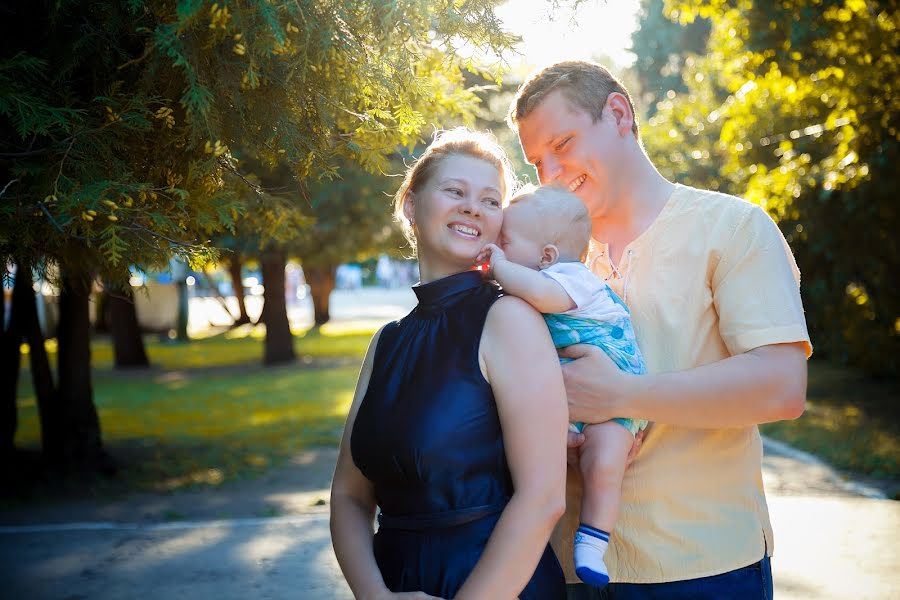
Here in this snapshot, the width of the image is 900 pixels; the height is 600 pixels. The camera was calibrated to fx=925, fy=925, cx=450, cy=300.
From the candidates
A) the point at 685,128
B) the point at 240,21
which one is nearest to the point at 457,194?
the point at 240,21

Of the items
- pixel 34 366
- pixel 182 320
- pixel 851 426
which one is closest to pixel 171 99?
pixel 34 366

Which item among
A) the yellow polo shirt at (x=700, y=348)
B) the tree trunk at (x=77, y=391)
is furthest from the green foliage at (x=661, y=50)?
the yellow polo shirt at (x=700, y=348)

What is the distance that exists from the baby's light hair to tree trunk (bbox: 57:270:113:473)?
335 inches

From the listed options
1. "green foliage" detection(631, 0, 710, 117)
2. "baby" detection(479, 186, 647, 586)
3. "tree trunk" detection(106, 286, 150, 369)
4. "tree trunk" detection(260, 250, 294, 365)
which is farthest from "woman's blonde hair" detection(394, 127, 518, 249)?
"green foliage" detection(631, 0, 710, 117)

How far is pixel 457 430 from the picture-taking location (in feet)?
7.52

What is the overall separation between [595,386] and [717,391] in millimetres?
307

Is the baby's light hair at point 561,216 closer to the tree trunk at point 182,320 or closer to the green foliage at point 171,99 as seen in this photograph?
the green foliage at point 171,99

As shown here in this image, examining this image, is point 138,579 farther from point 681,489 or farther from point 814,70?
point 814,70

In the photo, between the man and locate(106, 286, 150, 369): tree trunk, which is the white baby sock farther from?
locate(106, 286, 150, 369): tree trunk

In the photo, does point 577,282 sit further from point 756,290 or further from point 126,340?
point 126,340

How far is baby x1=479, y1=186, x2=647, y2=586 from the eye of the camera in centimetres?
A: 243

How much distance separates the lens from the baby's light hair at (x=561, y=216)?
2621 millimetres

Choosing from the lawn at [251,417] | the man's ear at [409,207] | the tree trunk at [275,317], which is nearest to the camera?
the man's ear at [409,207]

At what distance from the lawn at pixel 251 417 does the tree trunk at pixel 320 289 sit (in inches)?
461
